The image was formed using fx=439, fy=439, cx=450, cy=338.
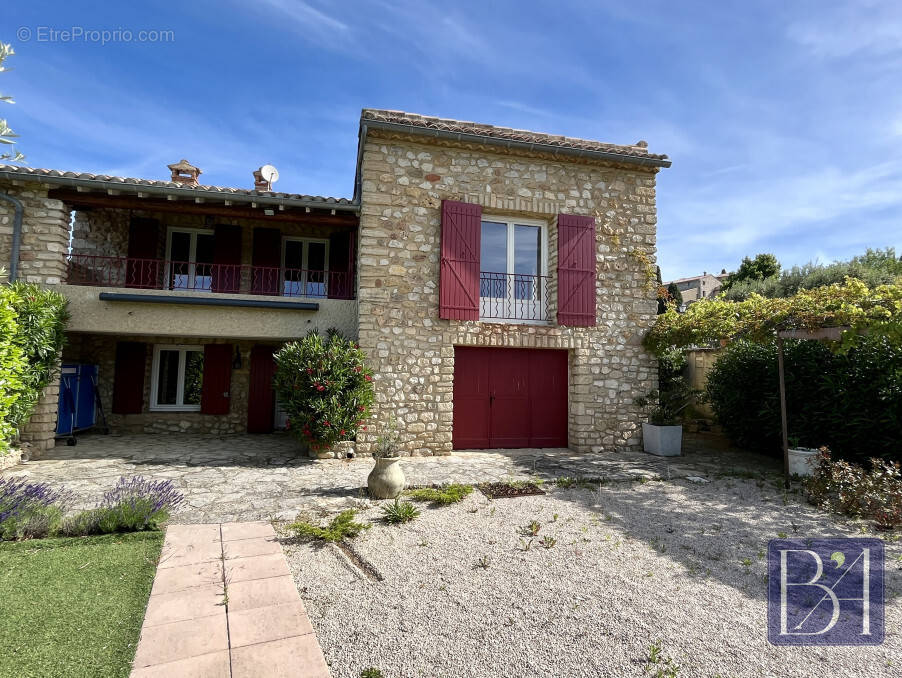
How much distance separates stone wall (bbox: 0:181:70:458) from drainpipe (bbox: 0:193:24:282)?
6 centimetres

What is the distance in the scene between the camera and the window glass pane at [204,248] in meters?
9.82

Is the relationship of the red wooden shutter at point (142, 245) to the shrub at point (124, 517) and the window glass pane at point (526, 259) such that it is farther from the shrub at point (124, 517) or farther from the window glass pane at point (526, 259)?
the window glass pane at point (526, 259)

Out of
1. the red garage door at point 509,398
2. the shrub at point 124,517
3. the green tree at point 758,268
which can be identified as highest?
the green tree at point 758,268

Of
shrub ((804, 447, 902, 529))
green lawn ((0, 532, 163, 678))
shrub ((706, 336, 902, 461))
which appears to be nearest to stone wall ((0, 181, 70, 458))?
green lawn ((0, 532, 163, 678))

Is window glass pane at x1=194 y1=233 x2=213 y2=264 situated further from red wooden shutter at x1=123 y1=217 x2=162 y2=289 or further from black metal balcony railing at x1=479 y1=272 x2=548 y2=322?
black metal balcony railing at x1=479 y1=272 x2=548 y2=322

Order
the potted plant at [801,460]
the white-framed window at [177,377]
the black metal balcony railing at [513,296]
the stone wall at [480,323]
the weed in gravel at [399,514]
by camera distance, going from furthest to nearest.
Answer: the white-framed window at [177,377], the black metal balcony railing at [513,296], the stone wall at [480,323], the potted plant at [801,460], the weed in gravel at [399,514]

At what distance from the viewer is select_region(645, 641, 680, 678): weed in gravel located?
2.24 m

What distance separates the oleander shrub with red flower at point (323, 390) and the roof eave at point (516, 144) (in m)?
3.68

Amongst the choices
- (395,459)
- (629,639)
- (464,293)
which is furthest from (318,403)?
(629,639)

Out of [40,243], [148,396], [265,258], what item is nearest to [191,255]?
[265,258]

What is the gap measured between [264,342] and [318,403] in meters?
3.90

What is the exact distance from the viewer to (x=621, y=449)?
8.33 meters

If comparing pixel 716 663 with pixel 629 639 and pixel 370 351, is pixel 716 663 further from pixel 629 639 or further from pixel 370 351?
pixel 370 351

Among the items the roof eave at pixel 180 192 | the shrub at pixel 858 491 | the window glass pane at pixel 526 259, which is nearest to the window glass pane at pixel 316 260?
the roof eave at pixel 180 192
